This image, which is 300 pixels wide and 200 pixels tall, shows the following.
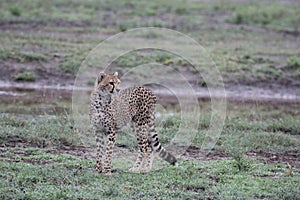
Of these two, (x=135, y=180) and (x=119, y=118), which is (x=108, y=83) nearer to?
(x=119, y=118)

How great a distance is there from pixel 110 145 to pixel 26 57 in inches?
355

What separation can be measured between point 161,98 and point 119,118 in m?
7.20

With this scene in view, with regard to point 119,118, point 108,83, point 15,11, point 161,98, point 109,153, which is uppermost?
point 15,11

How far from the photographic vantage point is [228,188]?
8648 millimetres

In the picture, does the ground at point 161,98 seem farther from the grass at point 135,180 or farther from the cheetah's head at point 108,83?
the cheetah's head at point 108,83

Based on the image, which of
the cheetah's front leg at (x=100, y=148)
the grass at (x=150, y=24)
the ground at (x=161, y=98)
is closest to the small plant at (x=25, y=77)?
the ground at (x=161, y=98)

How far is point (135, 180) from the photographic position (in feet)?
29.4

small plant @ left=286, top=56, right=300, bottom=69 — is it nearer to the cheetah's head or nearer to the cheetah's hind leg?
the cheetah's hind leg

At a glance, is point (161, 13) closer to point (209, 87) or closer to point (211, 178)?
point (209, 87)

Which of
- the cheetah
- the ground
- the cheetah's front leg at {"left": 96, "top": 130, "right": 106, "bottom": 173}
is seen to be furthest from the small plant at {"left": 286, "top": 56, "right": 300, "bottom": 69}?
the cheetah's front leg at {"left": 96, "top": 130, "right": 106, "bottom": 173}

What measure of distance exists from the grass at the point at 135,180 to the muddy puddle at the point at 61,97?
161 inches

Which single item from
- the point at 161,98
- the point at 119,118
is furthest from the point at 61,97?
the point at 119,118

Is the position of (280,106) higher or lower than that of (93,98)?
lower

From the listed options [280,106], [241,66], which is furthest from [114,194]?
[241,66]
